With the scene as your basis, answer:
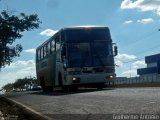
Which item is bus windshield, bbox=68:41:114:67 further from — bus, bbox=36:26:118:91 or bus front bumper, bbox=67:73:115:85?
bus front bumper, bbox=67:73:115:85

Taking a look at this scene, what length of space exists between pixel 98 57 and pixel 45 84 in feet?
36.1

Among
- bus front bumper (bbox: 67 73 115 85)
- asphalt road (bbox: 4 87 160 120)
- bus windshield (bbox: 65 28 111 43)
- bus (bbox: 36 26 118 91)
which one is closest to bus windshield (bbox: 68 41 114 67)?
bus (bbox: 36 26 118 91)

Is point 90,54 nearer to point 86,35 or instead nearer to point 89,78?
point 86,35

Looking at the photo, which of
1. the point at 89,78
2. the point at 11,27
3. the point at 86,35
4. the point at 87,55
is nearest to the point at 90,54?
the point at 87,55

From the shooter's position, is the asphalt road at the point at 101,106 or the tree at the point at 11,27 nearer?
the asphalt road at the point at 101,106

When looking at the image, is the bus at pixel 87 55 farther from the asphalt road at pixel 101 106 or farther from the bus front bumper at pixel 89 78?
the asphalt road at pixel 101 106

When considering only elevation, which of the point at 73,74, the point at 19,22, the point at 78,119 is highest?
the point at 19,22

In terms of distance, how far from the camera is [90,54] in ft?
97.2

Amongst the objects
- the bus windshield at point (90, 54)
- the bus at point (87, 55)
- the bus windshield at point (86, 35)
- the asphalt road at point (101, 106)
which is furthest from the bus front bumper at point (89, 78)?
the asphalt road at point (101, 106)

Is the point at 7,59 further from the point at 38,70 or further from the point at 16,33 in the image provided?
the point at 38,70

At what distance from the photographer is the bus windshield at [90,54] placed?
29562 millimetres

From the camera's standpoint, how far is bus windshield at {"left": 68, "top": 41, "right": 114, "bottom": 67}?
2956 cm

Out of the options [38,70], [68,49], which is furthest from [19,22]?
[38,70]

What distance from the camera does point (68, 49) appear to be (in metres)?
29.6
